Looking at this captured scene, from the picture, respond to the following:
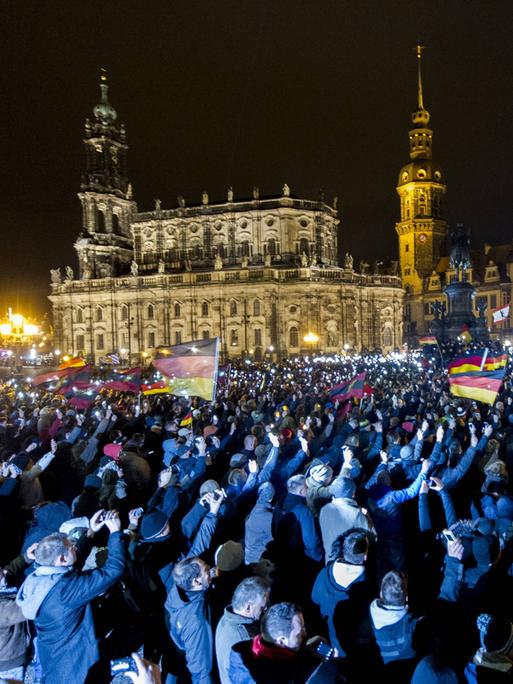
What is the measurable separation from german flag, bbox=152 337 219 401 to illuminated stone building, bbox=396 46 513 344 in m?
62.4

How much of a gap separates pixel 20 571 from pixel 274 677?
3.35m

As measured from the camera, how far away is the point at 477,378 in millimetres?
12906

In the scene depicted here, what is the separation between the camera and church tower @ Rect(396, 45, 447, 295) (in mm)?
76500

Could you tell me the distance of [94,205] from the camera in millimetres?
71875

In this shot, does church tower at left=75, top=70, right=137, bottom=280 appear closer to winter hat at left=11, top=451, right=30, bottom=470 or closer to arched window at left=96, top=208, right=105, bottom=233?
arched window at left=96, top=208, right=105, bottom=233

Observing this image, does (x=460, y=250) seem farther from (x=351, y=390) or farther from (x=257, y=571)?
(x=257, y=571)

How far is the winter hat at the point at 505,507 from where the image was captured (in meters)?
6.12

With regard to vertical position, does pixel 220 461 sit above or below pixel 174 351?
below

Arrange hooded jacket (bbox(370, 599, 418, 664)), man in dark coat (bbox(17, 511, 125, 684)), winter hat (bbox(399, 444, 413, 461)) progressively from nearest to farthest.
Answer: hooded jacket (bbox(370, 599, 418, 664)) < man in dark coat (bbox(17, 511, 125, 684)) < winter hat (bbox(399, 444, 413, 461))

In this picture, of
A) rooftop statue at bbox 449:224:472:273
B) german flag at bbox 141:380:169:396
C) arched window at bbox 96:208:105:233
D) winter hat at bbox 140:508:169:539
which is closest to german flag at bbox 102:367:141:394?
german flag at bbox 141:380:169:396

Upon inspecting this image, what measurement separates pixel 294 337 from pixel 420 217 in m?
31.1

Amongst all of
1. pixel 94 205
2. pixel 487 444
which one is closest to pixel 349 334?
pixel 94 205

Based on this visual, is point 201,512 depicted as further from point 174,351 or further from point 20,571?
point 174,351

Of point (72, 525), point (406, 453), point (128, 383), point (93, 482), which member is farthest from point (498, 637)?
point (128, 383)
